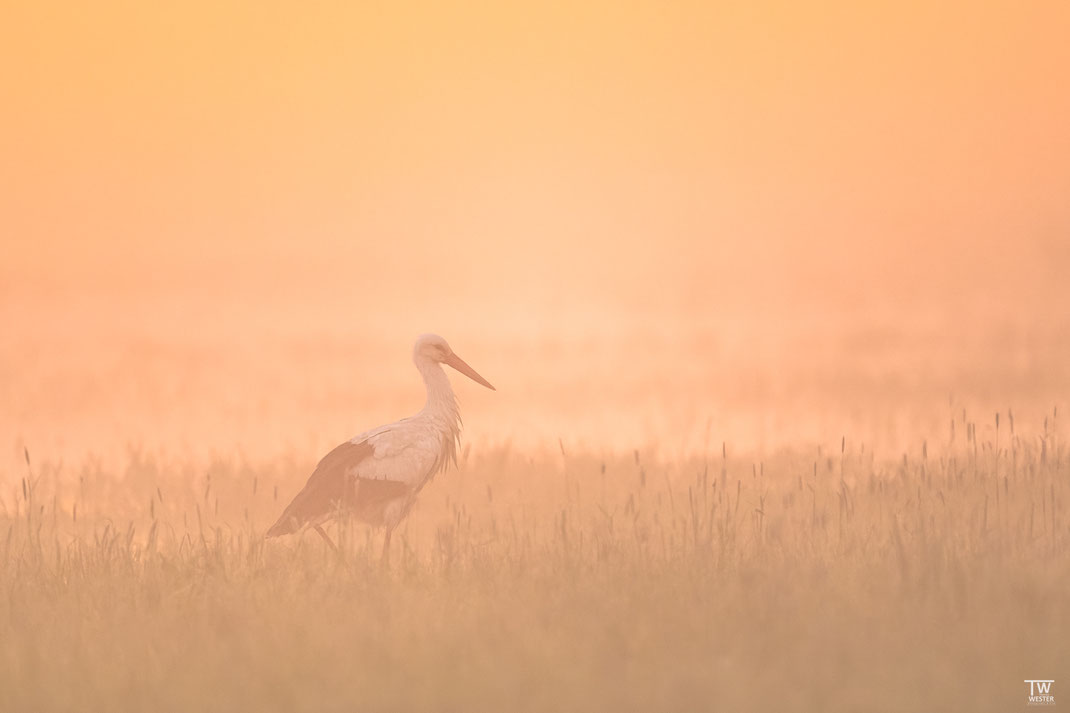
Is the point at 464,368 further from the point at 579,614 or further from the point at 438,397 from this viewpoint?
the point at 579,614

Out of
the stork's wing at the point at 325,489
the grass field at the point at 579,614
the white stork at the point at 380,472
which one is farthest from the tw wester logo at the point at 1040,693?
the stork's wing at the point at 325,489

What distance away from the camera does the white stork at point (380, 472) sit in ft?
31.8

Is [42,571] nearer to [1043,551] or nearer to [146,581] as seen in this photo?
[146,581]

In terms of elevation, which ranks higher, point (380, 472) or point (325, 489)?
point (380, 472)

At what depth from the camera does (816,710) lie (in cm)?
564

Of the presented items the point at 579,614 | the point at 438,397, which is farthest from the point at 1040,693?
the point at 438,397

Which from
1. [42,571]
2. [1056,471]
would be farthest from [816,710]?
[1056,471]

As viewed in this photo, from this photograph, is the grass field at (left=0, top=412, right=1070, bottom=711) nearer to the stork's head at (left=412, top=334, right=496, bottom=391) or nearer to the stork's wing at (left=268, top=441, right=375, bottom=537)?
the stork's wing at (left=268, top=441, right=375, bottom=537)

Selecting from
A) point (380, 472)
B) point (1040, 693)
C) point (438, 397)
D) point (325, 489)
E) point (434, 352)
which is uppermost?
point (434, 352)

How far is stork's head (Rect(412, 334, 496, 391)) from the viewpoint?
11148 millimetres

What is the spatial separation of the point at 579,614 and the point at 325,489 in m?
3.49

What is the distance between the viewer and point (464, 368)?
1156 cm

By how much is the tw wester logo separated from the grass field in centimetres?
7

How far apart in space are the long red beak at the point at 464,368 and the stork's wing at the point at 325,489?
1604 millimetres
